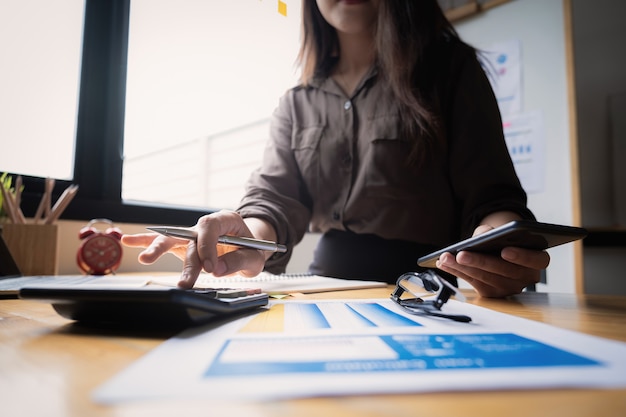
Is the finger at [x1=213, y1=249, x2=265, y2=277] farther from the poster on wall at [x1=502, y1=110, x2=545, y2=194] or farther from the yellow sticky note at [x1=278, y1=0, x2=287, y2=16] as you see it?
the poster on wall at [x1=502, y1=110, x2=545, y2=194]

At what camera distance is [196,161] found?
1476 mm

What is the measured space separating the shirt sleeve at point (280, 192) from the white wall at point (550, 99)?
1039 mm

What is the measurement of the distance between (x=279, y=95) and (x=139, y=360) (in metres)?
1.08

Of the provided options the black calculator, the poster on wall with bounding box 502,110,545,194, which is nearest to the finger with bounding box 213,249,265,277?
the black calculator

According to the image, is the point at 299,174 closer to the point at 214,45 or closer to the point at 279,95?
the point at 279,95

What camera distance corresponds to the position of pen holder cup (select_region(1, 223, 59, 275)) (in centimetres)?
76

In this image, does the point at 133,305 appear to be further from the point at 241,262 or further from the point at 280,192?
the point at 280,192

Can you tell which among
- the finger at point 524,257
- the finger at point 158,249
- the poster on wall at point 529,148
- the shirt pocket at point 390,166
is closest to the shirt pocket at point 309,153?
the shirt pocket at point 390,166

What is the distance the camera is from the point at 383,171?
0.92 metres

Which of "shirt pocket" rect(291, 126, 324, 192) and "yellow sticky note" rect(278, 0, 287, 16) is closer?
"shirt pocket" rect(291, 126, 324, 192)

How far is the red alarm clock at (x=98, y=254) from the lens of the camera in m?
0.88

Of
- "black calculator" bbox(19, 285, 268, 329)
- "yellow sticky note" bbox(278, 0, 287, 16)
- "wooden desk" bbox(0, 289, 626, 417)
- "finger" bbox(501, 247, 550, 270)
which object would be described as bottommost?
"wooden desk" bbox(0, 289, 626, 417)

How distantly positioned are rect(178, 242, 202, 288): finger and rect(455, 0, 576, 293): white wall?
143 cm

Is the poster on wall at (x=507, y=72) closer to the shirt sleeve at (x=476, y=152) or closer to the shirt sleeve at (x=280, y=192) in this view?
the shirt sleeve at (x=476, y=152)
